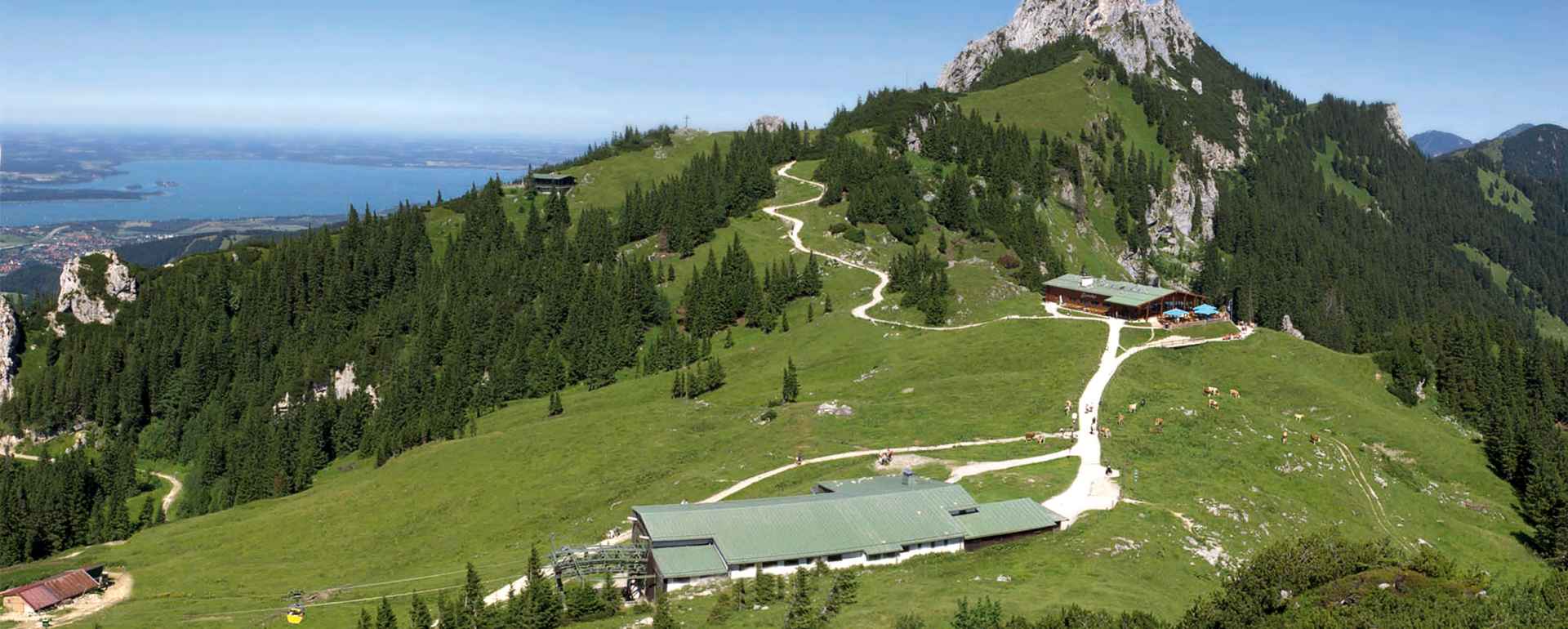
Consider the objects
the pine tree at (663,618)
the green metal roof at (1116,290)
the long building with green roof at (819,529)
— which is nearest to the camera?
the pine tree at (663,618)

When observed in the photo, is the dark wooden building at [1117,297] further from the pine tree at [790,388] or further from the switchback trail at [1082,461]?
the pine tree at [790,388]

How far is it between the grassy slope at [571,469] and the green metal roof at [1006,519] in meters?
23.7

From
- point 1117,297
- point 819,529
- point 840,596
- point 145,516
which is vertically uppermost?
point 1117,297

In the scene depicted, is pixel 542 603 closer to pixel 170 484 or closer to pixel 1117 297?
pixel 1117 297

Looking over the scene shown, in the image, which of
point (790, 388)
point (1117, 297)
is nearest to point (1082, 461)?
point (790, 388)

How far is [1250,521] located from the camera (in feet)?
258

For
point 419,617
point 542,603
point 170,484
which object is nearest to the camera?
point 542,603

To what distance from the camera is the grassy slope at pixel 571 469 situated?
296ft

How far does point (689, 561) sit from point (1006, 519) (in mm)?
22738

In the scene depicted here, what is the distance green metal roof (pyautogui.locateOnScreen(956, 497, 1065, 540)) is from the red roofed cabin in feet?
239

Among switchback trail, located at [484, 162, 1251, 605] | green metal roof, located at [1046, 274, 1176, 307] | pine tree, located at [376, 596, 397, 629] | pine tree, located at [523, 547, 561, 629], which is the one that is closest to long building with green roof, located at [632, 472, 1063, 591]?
switchback trail, located at [484, 162, 1251, 605]

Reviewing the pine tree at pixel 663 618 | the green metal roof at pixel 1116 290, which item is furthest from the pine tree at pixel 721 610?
the green metal roof at pixel 1116 290

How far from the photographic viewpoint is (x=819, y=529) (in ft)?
236

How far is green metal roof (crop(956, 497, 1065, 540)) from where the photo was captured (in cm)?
7250
